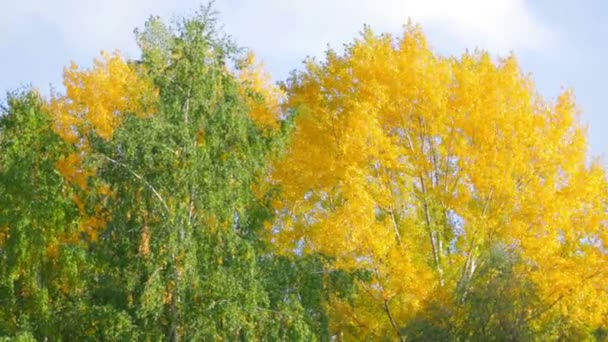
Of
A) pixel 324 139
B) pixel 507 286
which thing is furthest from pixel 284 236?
pixel 507 286

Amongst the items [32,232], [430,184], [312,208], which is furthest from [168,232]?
[430,184]

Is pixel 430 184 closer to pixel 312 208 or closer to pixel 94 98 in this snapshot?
pixel 312 208

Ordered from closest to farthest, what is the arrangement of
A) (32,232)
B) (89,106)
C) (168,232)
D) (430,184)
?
(168,232) < (32,232) < (430,184) < (89,106)

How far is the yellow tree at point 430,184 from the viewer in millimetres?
17344

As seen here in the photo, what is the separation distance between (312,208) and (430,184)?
8.25ft

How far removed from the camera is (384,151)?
18531mm

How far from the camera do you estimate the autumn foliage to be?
1531 centimetres

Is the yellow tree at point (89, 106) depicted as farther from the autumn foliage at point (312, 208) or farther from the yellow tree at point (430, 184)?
the yellow tree at point (430, 184)

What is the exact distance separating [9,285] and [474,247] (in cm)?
897

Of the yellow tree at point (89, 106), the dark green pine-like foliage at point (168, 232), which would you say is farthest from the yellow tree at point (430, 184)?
the yellow tree at point (89, 106)

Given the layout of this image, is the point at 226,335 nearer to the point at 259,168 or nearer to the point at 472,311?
the point at 259,168

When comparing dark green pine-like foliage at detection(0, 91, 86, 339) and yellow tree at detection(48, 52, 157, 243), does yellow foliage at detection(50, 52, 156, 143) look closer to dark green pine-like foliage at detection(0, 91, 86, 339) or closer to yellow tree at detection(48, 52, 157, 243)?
yellow tree at detection(48, 52, 157, 243)

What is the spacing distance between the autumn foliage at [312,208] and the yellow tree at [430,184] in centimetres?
4

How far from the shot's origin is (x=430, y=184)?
1934 cm
